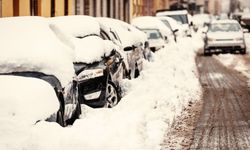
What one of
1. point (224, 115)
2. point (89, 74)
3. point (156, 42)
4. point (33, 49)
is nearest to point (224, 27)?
point (156, 42)

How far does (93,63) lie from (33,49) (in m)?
1.54

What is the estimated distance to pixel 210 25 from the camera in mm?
29547

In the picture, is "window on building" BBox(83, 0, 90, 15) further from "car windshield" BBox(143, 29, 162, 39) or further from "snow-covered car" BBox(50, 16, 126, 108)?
"snow-covered car" BBox(50, 16, 126, 108)

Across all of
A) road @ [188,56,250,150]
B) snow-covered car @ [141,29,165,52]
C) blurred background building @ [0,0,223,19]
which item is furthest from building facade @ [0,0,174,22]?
road @ [188,56,250,150]

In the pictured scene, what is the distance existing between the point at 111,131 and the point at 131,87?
16.5ft

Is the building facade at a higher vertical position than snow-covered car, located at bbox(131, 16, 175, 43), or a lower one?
higher

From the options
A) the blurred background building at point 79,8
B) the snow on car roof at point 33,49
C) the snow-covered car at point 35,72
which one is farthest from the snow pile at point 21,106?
the blurred background building at point 79,8

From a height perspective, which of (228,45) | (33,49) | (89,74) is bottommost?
(228,45)

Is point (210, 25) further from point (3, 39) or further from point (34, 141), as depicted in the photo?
point (34, 141)

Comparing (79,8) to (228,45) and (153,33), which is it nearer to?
(153,33)

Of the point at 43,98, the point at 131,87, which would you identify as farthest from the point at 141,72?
the point at 43,98

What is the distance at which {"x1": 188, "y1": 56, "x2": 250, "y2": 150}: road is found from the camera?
838 centimetres

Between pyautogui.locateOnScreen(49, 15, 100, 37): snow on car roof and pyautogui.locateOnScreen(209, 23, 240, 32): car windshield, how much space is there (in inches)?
672

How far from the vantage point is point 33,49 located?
882 cm
